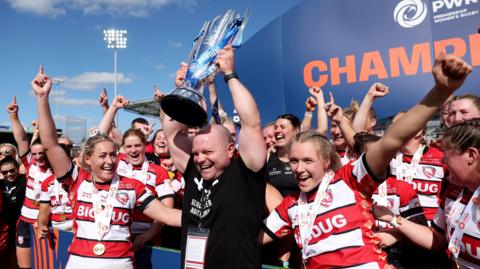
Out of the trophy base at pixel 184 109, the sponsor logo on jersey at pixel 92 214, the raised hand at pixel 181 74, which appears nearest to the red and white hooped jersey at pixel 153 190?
the sponsor logo on jersey at pixel 92 214

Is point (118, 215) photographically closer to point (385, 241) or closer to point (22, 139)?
point (385, 241)

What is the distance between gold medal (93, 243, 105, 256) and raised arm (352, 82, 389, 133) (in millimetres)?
2296

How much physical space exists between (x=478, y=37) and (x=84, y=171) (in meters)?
9.57

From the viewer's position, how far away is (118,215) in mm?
2961

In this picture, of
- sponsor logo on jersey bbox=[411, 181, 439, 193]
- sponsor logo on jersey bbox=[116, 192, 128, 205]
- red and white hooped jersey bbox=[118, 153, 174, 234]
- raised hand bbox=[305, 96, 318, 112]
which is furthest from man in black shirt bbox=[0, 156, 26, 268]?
sponsor logo on jersey bbox=[411, 181, 439, 193]

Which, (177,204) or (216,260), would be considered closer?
(216,260)

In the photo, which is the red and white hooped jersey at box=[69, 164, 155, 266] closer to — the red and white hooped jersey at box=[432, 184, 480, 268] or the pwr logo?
the red and white hooped jersey at box=[432, 184, 480, 268]

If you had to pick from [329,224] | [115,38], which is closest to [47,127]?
[329,224]

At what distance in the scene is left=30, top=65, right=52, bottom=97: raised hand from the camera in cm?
305

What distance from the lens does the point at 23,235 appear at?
5.14m

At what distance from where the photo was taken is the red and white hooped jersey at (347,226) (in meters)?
1.96

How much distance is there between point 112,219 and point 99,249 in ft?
0.75

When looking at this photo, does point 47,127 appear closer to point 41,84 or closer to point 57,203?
point 41,84

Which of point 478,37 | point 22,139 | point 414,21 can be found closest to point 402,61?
point 414,21
